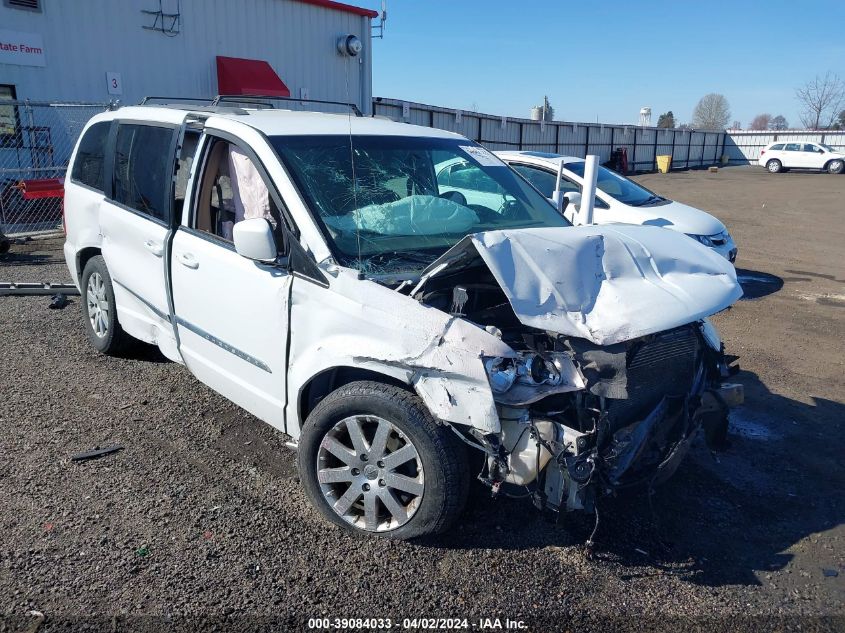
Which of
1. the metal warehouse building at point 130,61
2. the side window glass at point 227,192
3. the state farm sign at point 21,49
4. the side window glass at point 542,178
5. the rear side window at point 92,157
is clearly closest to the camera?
the side window glass at point 227,192

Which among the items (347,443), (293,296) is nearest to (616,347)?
(347,443)

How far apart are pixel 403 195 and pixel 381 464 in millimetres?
1671

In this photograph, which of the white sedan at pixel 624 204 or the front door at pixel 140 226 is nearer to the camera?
the front door at pixel 140 226

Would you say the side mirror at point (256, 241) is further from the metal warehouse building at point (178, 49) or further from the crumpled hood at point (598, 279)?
the metal warehouse building at point (178, 49)

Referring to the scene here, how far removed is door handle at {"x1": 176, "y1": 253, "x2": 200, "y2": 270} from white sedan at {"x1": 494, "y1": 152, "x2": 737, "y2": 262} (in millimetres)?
5269

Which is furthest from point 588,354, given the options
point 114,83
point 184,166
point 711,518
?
point 114,83

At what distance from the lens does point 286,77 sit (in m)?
17.8

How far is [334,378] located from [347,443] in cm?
35

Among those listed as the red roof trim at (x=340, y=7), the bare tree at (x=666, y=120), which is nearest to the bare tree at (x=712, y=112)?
the bare tree at (x=666, y=120)

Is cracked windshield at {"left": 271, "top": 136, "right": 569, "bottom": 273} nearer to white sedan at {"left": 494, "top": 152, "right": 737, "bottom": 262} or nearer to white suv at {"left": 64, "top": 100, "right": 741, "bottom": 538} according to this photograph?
white suv at {"left": 64, "top": 100, "right": 741, "bottom": 538}

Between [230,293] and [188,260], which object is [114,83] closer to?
[188,260]

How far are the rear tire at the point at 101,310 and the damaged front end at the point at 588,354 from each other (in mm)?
3072

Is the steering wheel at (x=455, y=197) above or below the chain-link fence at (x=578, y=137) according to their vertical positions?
below

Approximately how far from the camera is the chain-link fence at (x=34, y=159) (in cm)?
1109
